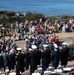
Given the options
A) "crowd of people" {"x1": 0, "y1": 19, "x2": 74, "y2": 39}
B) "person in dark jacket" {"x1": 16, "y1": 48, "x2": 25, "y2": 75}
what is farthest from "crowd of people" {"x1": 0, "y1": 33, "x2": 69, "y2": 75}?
"crowd of people" {"x1": 0, "y1": 19, "x2": 74, "y2": 39}

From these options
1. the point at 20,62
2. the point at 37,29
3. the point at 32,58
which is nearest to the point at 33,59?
the point at 32,58

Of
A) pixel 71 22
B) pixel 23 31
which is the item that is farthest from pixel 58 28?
pixel 23 31

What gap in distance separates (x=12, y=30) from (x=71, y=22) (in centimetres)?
528

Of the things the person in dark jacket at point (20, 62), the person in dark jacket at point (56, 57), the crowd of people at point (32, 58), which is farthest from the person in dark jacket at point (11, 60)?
the person in dark jacket at point (56, 57)

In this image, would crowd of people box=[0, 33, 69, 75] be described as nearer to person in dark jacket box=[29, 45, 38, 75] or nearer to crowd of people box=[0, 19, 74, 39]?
person in dark jacket box=[29, 45, 38, 75]

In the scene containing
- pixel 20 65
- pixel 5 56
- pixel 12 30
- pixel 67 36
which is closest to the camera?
pixel 20 65

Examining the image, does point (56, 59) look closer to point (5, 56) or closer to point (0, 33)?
point (5, 56)

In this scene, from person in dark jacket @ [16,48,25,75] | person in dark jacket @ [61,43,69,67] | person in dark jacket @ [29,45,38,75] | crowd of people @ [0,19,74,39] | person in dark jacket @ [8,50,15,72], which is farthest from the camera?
crowd of people @ [0,19,74,39]

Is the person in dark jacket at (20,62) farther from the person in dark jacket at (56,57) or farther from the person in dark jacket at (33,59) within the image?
the person in dark jacket at (56,57)

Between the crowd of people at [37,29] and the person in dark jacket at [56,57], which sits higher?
the crowd of people at [37,29]

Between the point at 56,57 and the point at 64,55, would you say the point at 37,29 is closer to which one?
the point at 64,55

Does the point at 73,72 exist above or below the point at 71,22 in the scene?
below

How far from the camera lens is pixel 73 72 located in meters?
16.3

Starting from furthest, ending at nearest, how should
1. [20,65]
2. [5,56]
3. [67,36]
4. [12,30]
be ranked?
[12,30] < [67,36] < [5,56] < [20,65]
